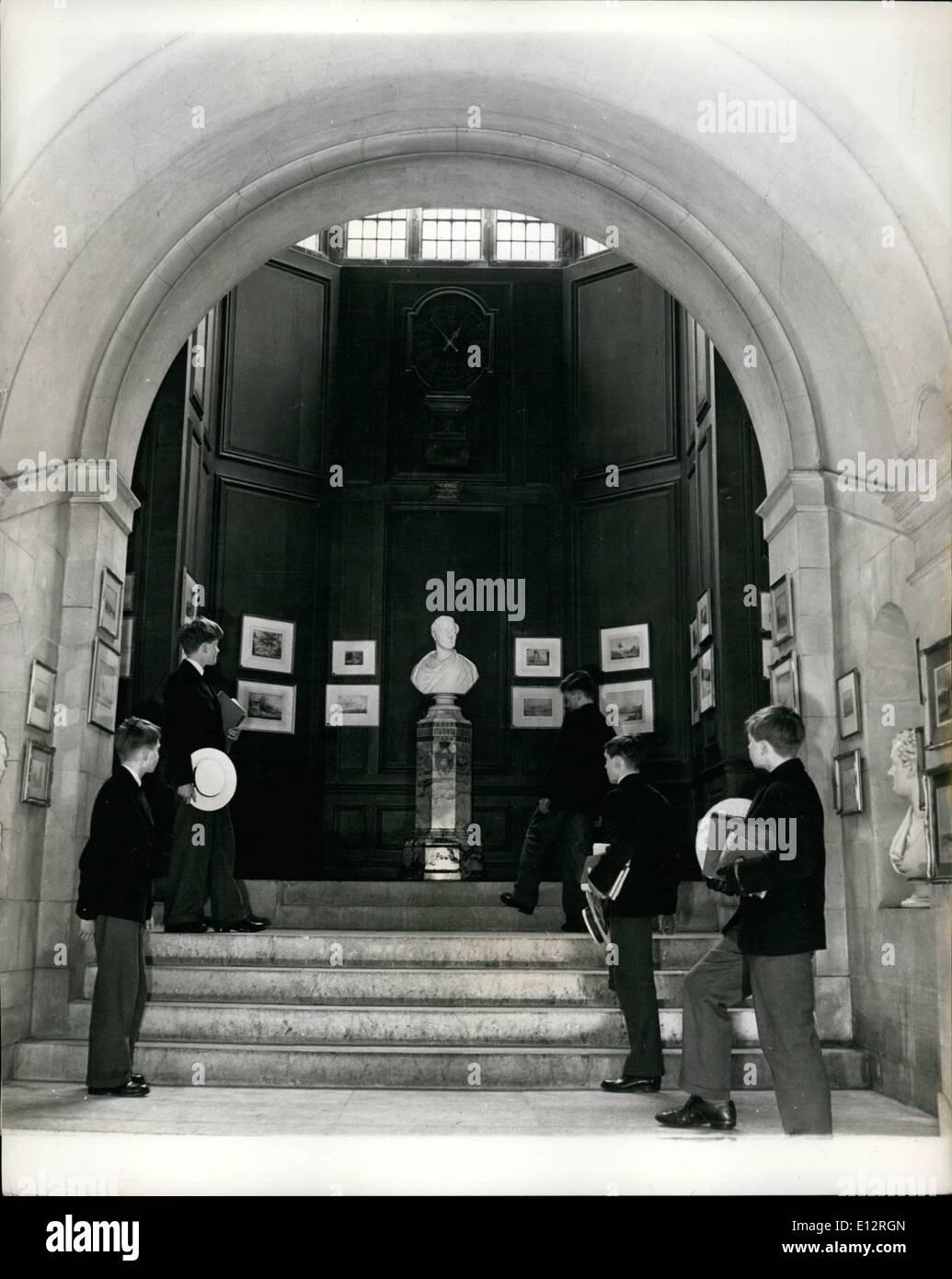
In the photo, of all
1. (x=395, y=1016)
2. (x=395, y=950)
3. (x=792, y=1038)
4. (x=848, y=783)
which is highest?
(x=848, y=783)

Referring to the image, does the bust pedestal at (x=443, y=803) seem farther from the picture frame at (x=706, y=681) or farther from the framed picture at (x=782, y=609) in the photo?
the framed picture at (x=782, y=609)

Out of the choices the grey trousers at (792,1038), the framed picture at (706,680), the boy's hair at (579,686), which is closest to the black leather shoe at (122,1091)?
the grey trousers at (792,1038)

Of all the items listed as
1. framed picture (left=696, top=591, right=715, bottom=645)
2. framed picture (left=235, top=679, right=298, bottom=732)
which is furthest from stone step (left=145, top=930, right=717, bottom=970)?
framed picture (left=235, top=679, right=298, bottom=732)

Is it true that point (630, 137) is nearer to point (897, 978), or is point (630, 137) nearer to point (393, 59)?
point (393, 59)

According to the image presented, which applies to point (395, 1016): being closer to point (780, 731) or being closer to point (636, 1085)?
point (636, 1085)

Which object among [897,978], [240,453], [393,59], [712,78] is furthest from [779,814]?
[240,453]

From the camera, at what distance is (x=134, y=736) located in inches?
210

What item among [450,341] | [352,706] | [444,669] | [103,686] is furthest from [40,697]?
[450,341]

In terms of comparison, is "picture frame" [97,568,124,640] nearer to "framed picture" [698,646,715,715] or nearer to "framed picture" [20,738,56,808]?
"framed picture" [20,738,56,808]

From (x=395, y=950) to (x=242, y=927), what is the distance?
809 mm

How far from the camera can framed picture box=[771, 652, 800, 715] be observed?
20.4ft

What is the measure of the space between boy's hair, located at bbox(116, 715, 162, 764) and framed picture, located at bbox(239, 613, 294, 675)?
5.30 meters

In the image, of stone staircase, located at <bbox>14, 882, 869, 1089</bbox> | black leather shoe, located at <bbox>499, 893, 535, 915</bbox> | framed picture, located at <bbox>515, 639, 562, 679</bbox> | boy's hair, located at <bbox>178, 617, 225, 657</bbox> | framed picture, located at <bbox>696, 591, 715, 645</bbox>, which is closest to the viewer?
stone staircase, located at <bbox>14, 882, 869, 1089</bbox>

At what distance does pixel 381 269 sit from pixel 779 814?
8614 millimetres
